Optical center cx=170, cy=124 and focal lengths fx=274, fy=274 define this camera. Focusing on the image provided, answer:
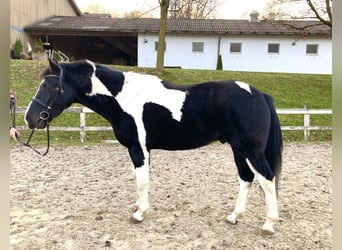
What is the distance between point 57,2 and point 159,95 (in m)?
26.9

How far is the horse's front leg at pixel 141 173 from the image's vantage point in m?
3.11

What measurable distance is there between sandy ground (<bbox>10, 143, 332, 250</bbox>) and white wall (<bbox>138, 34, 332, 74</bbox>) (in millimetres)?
14529

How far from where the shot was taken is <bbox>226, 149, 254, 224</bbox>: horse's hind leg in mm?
3188

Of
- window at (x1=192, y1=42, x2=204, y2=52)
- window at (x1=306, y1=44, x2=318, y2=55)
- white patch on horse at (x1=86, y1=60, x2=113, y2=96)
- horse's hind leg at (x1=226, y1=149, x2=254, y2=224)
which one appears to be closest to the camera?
white patch on horse at (x1=86, y1=60, x2=113, y2=96)

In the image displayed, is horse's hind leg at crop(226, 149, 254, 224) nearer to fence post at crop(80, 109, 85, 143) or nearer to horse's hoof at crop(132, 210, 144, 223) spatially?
horse's hoof at crop(132, 210, 144, 223)

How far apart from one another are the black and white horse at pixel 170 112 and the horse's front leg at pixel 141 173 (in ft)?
0.04

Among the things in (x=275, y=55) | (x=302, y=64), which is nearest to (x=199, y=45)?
(x=275, y=55)

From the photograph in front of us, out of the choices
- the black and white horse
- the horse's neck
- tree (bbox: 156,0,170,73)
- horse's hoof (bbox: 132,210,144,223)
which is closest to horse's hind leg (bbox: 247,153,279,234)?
the black and white horse

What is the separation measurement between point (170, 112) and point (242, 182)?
121cm

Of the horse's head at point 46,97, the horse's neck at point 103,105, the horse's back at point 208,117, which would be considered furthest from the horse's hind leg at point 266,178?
the horse's head at point 46,97

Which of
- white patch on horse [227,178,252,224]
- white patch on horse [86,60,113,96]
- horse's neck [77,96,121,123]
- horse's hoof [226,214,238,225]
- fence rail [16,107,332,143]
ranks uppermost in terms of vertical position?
white patch on horse [86,60,113,96]

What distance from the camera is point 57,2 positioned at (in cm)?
2536

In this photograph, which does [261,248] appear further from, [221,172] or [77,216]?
[221,172]

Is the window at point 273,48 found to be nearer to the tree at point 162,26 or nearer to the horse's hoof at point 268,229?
the tree at point 162,26
